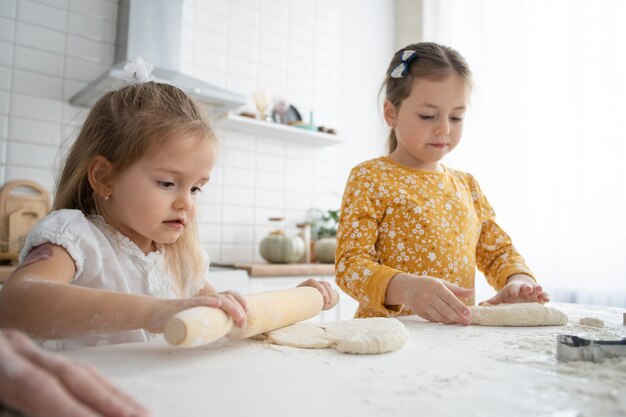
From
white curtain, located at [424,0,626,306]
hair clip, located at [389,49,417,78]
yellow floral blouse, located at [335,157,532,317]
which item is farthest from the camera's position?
white curtain, located at [424,0,626,306]

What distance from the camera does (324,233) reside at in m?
2.86

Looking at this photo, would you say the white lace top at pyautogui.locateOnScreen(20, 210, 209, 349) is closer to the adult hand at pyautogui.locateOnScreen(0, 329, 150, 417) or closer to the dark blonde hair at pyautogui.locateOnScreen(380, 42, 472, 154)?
the adult hand at pyautogui.locateOnScreen(0, 329, 150, 417)

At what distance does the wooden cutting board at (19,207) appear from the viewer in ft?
6.56

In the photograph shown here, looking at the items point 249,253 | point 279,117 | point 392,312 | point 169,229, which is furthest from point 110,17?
point 392,312

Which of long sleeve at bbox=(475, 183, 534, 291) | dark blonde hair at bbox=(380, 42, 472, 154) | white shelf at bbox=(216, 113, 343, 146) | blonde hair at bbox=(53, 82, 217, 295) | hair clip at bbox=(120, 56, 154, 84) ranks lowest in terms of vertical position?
long sleeve at bbox=(475, 183, 534, 291)

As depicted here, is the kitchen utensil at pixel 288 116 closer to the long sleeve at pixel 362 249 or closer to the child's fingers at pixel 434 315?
the long sleeve at pixel 362 249

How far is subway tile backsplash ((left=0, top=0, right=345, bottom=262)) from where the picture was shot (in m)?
2.16

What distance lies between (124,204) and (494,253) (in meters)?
1.00

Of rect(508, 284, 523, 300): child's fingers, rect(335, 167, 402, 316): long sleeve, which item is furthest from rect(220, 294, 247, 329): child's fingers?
rect(508, 284, 523, 300): child's fingers

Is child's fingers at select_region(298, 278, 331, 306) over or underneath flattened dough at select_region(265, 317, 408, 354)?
over

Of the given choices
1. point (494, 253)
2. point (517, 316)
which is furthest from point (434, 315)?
point (494, 253)

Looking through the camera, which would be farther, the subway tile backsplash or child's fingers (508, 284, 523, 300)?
the subway tile backsplash

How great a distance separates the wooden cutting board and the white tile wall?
7cm

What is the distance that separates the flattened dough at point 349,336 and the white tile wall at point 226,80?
136 cm
